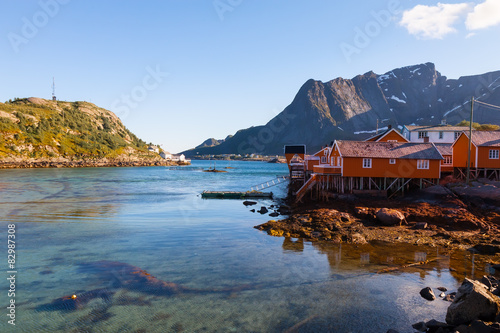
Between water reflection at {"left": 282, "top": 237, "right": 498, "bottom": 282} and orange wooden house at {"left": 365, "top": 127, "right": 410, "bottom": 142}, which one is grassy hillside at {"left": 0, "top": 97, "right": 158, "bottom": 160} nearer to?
orange wooden house at {"left": 365, "top": 127, "right": 410, "bottom": 142}

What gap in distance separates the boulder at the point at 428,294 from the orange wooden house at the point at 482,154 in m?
31.5

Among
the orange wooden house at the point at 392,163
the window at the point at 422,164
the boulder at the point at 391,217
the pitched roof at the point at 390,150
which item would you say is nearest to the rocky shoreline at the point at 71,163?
the pitched roof at the point at 390,150

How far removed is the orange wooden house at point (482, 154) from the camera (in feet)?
123

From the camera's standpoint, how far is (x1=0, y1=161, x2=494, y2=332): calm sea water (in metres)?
12.2

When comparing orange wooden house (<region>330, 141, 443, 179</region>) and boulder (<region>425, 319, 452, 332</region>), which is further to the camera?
orange wooden house (<region>330, 141, 443, 179</region>)

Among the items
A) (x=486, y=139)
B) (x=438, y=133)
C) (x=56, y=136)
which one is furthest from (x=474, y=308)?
(x=56, y=136)

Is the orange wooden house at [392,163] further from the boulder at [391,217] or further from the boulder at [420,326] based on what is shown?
the boulder at [420,326]

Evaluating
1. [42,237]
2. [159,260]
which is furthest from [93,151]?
[159,260]

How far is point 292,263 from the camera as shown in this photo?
18.6 m

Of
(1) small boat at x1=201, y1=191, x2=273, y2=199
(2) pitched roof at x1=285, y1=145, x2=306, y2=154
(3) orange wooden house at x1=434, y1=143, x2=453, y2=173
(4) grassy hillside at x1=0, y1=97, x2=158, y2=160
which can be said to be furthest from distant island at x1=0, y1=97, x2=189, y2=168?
(3) orange wooden house at x1=434, y1=143, x2=453, y2=173

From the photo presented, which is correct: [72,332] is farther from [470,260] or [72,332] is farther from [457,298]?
[470,260]

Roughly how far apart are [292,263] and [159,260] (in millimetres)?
8381

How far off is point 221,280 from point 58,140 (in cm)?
15287

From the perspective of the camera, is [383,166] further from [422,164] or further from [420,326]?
[420,326]
